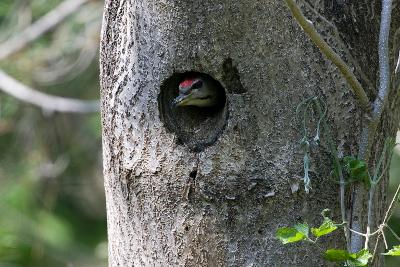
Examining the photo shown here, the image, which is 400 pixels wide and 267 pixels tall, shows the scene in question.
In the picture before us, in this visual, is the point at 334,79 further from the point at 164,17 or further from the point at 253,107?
the point at 164,17

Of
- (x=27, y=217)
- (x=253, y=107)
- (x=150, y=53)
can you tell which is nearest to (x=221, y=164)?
(x=253, y=107)

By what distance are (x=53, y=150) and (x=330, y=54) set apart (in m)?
4.61

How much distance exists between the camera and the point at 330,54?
1.90m

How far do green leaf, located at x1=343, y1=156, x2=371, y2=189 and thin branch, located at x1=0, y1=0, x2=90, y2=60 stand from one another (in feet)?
11.7

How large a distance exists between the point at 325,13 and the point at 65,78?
13.1ft

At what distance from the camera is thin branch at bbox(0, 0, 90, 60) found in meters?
5.40

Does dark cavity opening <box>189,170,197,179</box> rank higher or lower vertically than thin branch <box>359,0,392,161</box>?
lower

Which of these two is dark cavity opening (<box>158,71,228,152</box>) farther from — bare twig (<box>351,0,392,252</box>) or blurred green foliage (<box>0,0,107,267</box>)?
blurred green foliage (<box>0,0,107,267</box>)

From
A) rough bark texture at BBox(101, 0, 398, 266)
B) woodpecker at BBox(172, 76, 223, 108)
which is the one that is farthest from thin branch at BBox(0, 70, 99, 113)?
rough bark texture at BBox(101, 0, 398, 266)

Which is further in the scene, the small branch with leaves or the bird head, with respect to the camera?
the bird head

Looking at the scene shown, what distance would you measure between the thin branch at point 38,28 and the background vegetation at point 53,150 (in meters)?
0.07

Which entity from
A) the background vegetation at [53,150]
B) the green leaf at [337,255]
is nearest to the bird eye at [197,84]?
the green leaf at [337,255]

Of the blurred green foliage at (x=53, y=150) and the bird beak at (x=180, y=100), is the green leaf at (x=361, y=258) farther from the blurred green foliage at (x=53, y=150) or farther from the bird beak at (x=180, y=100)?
the blurred green foliage at (x=53, y=150)

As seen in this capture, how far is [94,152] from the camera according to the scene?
6.68m
